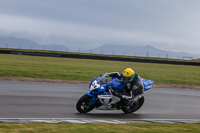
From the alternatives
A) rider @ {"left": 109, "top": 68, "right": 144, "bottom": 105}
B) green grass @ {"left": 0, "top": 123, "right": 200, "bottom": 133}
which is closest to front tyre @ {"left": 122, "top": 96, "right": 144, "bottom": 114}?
rider @ {"left": 109, "top": 68, "right": 144, "bottom": 105}

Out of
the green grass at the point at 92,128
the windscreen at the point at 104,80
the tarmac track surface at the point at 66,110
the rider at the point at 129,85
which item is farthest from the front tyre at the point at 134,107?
the green grass at the point at 92,128

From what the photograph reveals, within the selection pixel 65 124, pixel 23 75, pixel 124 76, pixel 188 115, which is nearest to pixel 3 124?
pixel 65 124

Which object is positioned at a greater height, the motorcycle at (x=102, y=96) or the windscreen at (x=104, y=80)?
the windscreen at (x=104, y=80)

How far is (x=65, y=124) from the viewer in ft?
23.2

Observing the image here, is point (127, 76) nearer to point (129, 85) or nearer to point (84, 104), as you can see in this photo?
point (129, 85)

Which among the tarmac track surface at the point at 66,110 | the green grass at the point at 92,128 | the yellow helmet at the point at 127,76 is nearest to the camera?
the green grass at the point at 92,128

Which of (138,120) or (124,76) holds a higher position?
(124,76)

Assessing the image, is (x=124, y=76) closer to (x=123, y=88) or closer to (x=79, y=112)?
(x=123, y=88)

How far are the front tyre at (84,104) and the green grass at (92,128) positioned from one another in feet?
5.45

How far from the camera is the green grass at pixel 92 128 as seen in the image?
6129 millimetres

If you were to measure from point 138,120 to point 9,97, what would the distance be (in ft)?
17.1

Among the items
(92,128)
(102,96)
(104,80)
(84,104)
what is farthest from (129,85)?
(92,128)

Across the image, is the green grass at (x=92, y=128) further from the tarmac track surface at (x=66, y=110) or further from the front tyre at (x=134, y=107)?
the front tyre at (x=134, y=107)

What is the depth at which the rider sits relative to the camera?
8.98m
